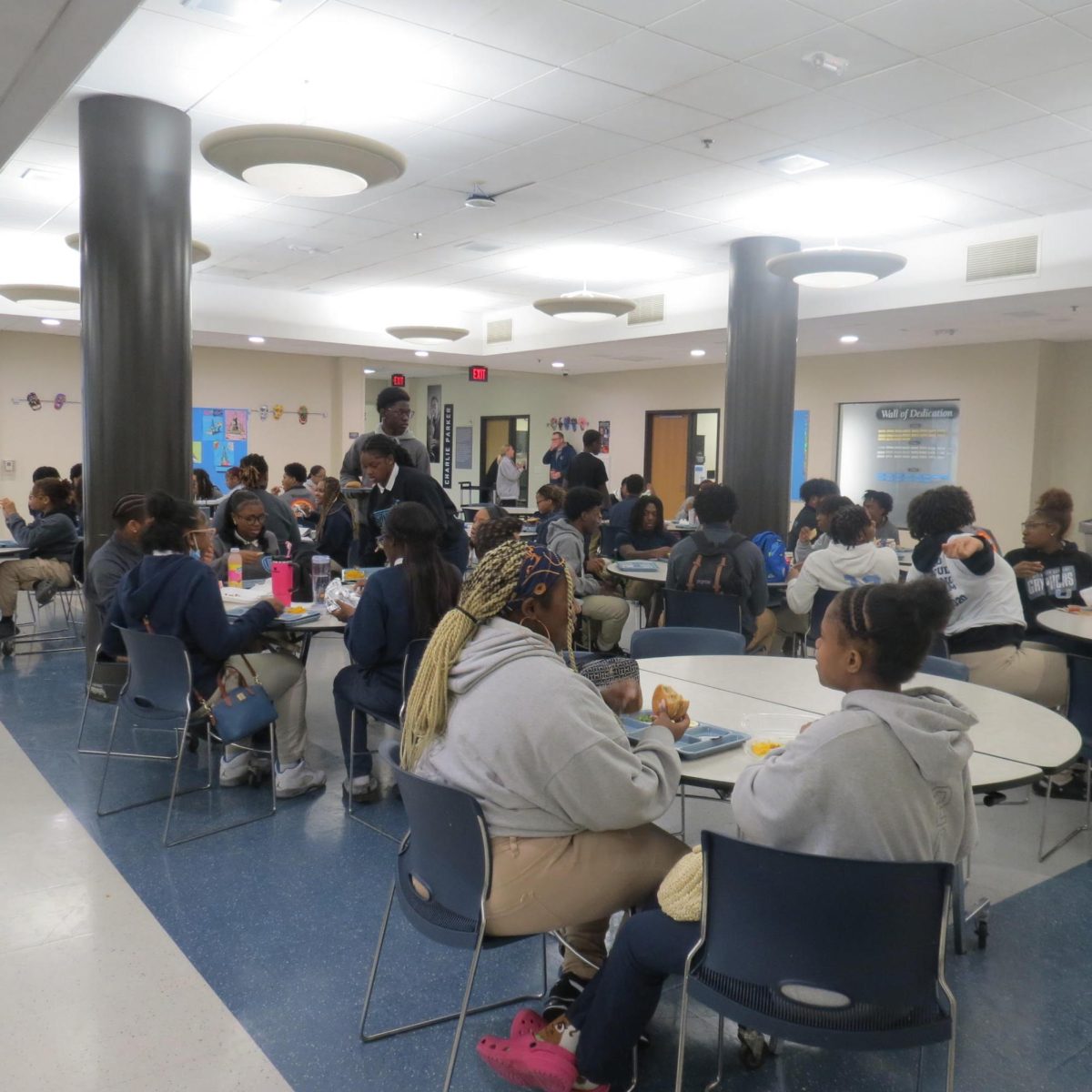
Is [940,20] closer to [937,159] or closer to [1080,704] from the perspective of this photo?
[937,159]

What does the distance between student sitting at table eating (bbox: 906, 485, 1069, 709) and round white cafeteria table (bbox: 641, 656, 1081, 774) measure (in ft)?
3.36

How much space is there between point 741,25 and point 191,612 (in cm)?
349

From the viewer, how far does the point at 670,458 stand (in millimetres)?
15336

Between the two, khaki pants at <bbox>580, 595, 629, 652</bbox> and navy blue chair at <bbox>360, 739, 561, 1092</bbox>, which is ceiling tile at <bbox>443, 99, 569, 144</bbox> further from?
navy blue chair at <bbox>360, 739, 561, 1092</bbox>

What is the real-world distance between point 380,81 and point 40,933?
4287 millimetres

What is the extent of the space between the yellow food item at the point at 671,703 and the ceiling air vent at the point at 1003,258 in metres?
6.71

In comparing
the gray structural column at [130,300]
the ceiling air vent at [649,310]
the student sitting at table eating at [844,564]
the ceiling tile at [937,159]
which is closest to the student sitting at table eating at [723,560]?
the student sitting at table eating at [844,564]

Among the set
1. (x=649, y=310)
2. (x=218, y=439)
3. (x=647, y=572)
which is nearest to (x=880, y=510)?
(x=647, y=572)

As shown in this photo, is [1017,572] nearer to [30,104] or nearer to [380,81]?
[380,81]

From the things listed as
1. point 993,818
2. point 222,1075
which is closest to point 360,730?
point 222,1075

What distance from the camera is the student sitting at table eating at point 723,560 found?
202 inches

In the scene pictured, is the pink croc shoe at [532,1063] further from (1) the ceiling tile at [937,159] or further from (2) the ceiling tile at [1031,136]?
(1) the ceiling tile at [937,159]

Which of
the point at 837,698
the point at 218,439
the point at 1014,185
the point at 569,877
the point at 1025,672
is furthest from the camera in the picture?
the point at 218,439

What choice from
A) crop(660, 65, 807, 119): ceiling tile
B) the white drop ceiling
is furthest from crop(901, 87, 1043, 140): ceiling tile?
crop(660, 65, 807, 119): ceiling tile
